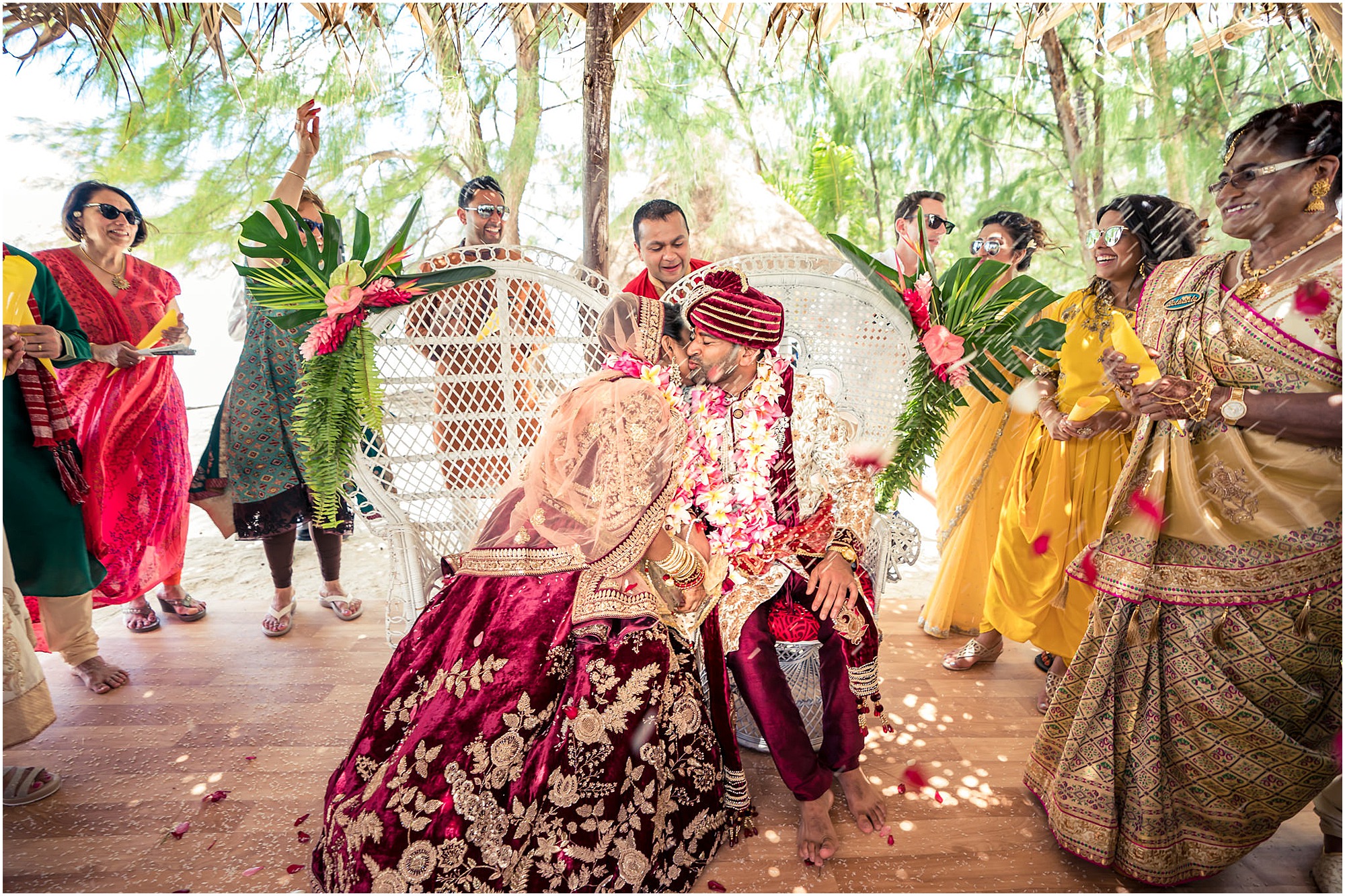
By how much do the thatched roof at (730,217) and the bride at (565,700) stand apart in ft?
9.52

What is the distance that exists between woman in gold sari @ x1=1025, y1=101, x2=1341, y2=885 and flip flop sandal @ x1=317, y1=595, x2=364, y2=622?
2865 mm

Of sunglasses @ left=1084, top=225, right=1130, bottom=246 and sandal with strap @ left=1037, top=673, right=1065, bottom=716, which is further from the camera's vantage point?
sandal with strap @ left=1037, top=673, right=1065, bottom=716

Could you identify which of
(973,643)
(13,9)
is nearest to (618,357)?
(973,643)

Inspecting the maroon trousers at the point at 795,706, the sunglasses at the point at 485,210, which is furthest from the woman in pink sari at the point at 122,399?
the maroon trousers at the point at 795,706

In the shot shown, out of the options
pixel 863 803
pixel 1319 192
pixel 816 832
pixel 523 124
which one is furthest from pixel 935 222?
pixel 523 124

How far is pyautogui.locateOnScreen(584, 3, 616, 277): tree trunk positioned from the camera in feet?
8.96

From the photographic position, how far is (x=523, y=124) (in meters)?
4.35

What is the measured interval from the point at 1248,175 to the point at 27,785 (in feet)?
11.6

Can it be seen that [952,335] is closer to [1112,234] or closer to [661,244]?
[1112,234]

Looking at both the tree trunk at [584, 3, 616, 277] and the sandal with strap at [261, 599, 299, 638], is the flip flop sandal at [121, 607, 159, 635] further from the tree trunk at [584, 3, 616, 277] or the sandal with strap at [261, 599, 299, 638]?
the tree trunk at [584, 3, 616, 277]

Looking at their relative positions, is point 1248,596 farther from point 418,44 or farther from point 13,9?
point 418,44

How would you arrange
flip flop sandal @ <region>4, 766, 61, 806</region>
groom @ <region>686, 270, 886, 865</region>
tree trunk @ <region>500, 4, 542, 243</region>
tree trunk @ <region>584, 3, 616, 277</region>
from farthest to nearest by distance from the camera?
tree trunk @ <region>500, 4, 542, 243</region> < tree trunk @ <region>584, 3, 616, 277</region> < flip flop sandal @ <region>4, 766, 61, 806</region> < groom @ <region>686, 270, 886, 865</region>

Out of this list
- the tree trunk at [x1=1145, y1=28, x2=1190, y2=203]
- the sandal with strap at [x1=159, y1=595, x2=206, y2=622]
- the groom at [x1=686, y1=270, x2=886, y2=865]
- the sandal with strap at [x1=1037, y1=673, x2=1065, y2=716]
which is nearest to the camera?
the groom at [x1=686, y1=270, x2=886, y2=865]

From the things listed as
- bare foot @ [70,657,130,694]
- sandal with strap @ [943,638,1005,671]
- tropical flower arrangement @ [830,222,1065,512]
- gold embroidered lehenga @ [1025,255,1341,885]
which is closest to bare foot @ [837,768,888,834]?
gold embroidered lehenga @ [1025,255,1341,885]
